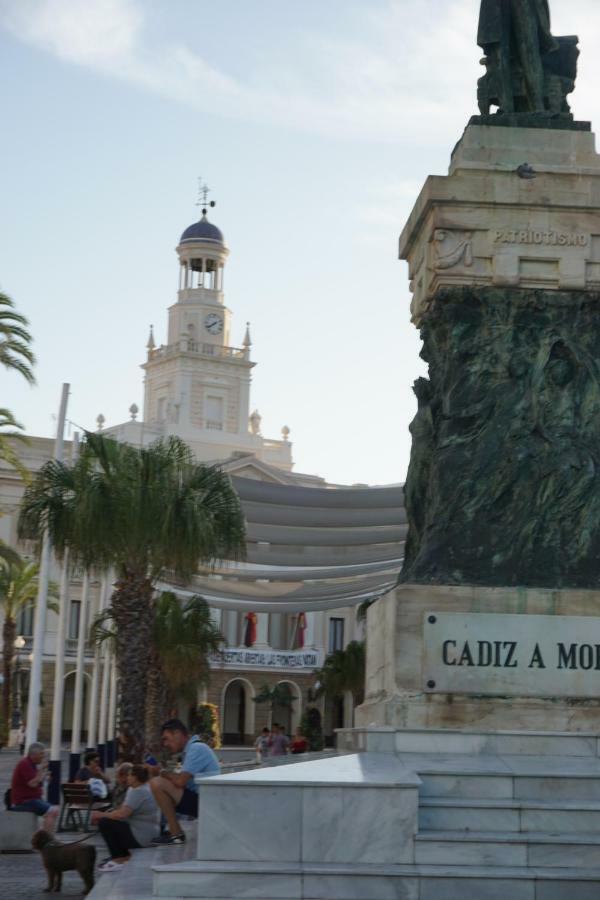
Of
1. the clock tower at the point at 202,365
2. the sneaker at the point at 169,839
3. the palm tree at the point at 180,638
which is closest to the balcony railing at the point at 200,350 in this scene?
the clock tower at the point at 202,365

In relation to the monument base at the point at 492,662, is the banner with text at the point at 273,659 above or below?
above

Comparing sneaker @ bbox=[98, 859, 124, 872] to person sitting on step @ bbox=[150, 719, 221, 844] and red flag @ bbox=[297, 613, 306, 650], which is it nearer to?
person sitting on step @ bbox=[150, 719, 221, 844]

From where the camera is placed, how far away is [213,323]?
311 feet

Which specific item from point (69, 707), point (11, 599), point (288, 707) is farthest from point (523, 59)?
point (288, 707)

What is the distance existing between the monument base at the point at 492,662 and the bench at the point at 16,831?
5.67m

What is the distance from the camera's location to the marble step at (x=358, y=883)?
945cm

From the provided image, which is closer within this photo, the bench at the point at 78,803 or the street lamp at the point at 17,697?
the bench at the point at 78,803

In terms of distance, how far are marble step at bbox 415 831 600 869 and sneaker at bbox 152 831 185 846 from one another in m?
3.06

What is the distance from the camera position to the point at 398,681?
1184 cm

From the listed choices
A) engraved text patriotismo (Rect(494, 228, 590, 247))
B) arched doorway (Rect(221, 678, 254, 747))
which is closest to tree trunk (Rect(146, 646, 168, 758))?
engraved text patriotismo (Rect(494, 228, 590, 247))

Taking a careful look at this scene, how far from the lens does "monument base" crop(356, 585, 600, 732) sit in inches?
462

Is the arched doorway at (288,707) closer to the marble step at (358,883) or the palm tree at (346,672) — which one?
the palm tree at (346,672)

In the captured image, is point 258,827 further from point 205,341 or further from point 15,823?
point 205,341

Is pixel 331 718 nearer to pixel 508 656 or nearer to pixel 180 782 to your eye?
pixel 180 782
